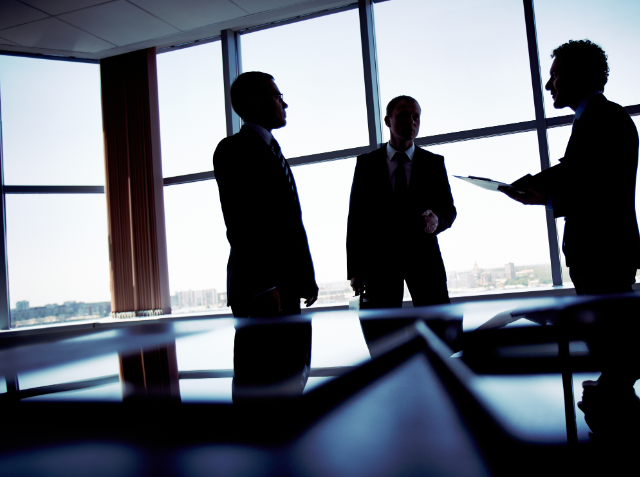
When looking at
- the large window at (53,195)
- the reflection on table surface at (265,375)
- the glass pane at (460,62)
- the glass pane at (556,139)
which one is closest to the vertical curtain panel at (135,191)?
the large window at (53,195)

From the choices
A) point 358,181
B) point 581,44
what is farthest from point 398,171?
point 581,44

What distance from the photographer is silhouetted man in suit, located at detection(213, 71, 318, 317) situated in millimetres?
1478

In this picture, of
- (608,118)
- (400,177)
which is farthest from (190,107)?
(608,118)

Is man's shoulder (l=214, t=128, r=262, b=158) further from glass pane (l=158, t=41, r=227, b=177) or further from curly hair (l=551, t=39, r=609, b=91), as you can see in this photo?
glass pane (l=158, t=41, r=227, b=177)

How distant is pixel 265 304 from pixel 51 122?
193 inches

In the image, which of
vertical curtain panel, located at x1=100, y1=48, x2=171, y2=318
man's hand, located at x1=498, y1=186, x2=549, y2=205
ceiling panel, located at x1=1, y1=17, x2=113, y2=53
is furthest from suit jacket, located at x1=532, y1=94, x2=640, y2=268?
ceiling panel, located at x1=1, y1=17, x2=113, y2=53

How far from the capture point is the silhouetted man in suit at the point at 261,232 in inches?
58.2

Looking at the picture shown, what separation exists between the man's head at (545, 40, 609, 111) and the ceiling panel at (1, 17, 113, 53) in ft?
14.9

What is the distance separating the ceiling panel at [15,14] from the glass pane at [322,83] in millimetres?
2280

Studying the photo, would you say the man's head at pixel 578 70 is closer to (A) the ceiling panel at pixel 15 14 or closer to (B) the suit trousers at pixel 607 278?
(B) the suit trousers at pixel 607 278

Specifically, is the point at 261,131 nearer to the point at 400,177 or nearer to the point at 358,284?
the point at 400,177

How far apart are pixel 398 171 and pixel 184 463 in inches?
84.5

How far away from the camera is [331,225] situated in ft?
15.0

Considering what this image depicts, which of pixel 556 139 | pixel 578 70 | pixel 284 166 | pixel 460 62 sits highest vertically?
pixel 460 62
